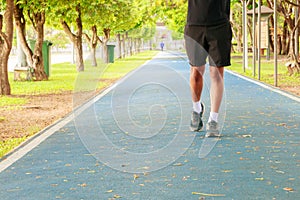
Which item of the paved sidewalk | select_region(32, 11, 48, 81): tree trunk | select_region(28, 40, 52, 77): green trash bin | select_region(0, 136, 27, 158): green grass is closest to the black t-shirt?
the paved sidewalk

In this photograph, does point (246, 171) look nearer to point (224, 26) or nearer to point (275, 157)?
point (275, 157)

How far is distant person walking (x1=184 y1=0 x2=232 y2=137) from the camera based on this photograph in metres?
7.41

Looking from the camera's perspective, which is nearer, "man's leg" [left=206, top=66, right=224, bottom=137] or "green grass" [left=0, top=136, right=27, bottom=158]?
"green grass" [left=0, top=136, right=27, bottom=158]

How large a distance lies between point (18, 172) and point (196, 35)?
271 centimetres

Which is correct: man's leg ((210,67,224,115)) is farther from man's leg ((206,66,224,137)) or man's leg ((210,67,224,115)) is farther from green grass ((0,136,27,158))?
green grass ((0,136,27,158))

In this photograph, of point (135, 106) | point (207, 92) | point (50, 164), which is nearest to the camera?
point (50, 164)

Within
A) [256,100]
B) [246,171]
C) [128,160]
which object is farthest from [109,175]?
[256,100]

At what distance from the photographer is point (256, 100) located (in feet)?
40.9

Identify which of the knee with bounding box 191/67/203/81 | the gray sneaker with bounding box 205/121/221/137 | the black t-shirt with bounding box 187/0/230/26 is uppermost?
the black t-shirt with bounding box 187/0/230/26

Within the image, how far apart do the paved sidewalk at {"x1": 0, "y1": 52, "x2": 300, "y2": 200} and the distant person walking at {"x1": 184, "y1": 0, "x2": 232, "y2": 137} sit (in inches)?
21.6

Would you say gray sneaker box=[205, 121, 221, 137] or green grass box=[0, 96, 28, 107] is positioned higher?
gray sneaker box=[205, 121, 221, 137]

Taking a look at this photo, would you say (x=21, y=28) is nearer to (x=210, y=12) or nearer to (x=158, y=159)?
(x=210, y=12)

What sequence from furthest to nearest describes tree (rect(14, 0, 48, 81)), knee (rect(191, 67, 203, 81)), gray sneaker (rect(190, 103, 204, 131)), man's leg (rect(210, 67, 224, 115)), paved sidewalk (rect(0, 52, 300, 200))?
tree (rect(14, 0, 48, 81))
gray sneaker (rect(190, 103, 204, 131))
knee (rect(191, 67, 203, 81))
man's leg (rect(210, 67, 224, 115))
paved sidewalk (rect(0, 52, 300, 200))

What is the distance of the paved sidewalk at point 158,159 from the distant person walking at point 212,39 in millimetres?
550
